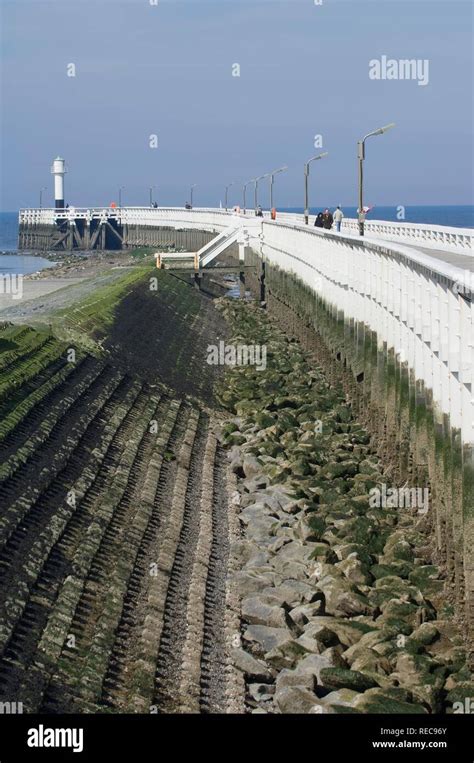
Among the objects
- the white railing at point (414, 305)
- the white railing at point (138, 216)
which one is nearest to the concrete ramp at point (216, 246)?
the white railing at point (414, 305)

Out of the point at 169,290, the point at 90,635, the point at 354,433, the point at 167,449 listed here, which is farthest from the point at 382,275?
the point at 169,290

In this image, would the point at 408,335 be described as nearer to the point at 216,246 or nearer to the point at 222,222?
the point at 216,246

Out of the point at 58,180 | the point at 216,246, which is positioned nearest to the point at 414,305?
the point at 216,246

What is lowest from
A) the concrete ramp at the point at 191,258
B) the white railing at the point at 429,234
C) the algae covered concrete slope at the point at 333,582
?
the algae covered concrete slope at the point at 333,582

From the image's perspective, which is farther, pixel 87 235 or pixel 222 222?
pixel 87 235

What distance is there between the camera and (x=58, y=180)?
158 meters

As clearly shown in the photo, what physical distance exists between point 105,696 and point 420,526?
29.1 feet

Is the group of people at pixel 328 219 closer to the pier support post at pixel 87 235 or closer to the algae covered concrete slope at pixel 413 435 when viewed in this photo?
the algae covered concrete slope at pixel 413 435

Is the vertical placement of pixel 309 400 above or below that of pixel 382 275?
below

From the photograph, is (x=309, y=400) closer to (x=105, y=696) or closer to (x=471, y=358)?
(x=471, y=358)

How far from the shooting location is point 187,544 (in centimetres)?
2341

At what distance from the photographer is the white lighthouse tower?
510 feet

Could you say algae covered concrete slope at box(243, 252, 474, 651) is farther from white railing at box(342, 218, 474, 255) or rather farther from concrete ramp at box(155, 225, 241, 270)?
concrete ramp at box(155, 225, 241, 270)

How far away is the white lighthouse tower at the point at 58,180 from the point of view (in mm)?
155375
